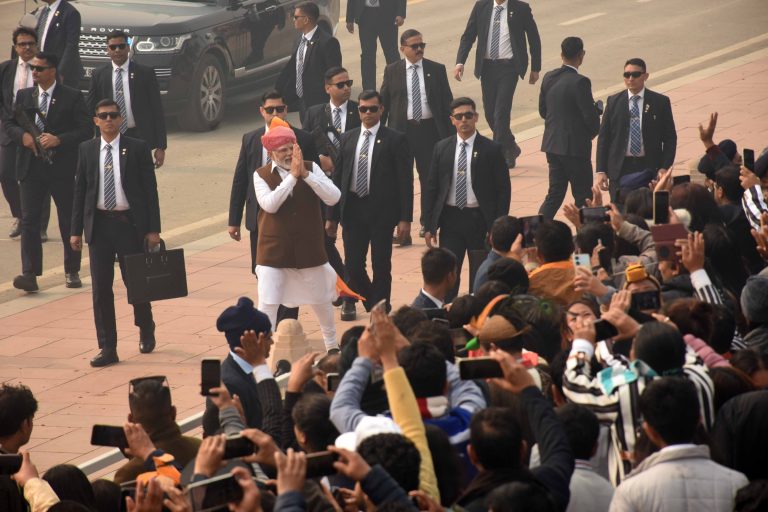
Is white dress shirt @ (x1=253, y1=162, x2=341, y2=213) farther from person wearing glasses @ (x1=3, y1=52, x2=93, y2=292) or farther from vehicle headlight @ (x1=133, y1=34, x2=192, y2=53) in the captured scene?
vehicle headlight @ (x1=133, y1=34, x2=192, y2=53)

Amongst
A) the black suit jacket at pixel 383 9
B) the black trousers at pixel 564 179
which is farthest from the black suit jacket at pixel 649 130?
the black suit jacket at pixel 383 9

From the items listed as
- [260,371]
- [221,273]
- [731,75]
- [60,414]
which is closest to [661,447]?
[260,371]

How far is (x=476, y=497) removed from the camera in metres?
5.56

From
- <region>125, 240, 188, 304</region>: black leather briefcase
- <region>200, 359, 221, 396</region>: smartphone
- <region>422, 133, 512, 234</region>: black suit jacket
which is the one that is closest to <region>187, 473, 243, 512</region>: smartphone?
<region>200, 359, 221, 396</region>: smartphone

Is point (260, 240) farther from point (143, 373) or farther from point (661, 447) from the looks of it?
point (661, 447)

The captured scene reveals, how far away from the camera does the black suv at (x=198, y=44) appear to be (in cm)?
1923

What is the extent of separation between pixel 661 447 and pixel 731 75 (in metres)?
17.6

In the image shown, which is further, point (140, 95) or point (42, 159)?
point (140, 95)

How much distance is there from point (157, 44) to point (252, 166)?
23.8 feet

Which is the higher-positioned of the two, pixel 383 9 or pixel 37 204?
pixel 383 9

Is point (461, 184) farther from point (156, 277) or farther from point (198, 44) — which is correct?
point (198, 44)

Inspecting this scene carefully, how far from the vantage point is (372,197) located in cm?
1279

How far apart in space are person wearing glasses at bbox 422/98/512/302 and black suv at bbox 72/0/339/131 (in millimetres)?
7637

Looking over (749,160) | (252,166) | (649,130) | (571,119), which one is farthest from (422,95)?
(749,160)
